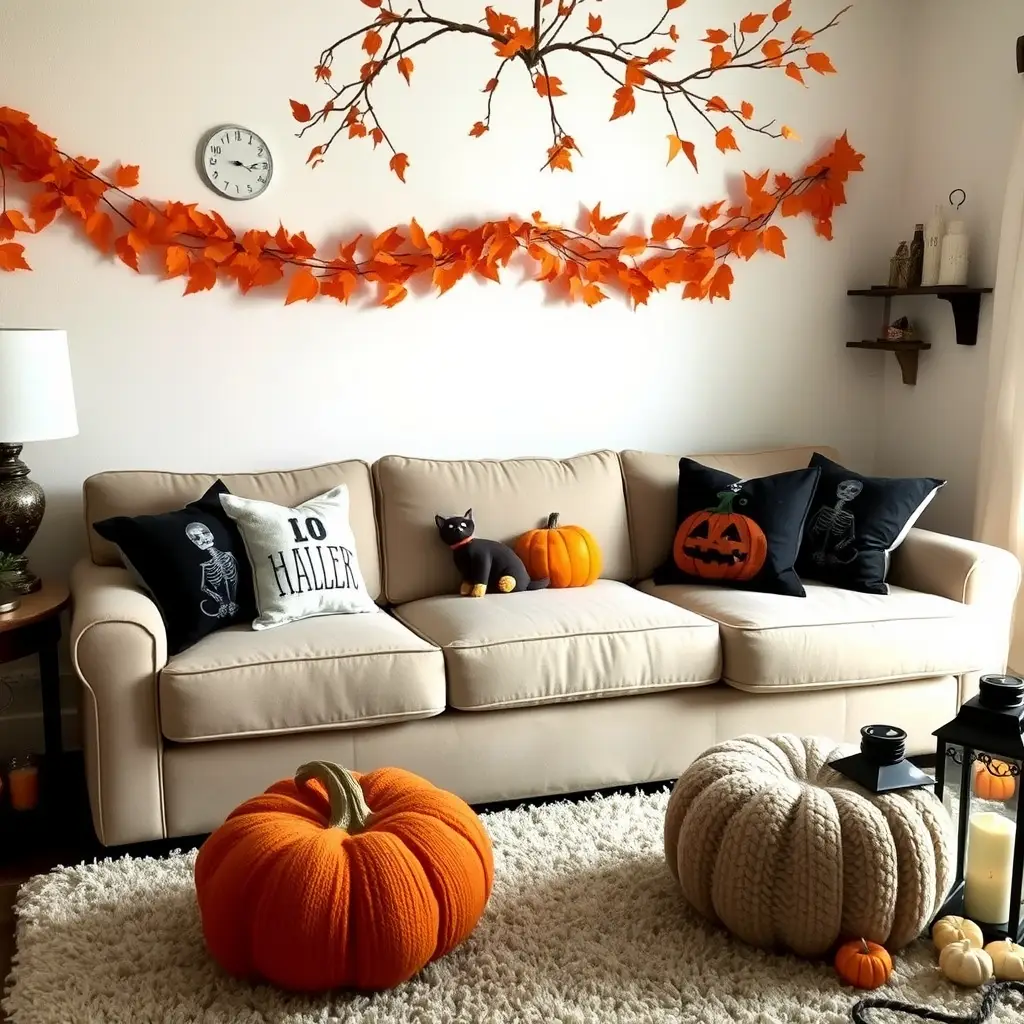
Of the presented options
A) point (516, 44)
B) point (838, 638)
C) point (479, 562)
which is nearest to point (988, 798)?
point (838, 638)

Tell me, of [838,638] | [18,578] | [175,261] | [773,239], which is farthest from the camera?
[773,239]

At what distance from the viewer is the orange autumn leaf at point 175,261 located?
324cm

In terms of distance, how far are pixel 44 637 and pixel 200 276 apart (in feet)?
3.77

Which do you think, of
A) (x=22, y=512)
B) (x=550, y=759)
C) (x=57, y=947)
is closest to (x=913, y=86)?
(x=550, y=759)

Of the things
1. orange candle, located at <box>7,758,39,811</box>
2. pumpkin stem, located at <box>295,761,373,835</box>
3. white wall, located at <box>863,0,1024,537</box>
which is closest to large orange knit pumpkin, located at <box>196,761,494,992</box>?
pumpkin stem, located at <box>295,761,373,835</box>

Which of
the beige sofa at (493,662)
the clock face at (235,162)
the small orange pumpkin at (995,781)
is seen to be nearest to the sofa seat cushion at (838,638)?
the beige sofa at (493,662)

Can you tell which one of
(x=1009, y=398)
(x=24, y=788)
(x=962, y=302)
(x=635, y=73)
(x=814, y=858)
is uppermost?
(x=635, y=73)

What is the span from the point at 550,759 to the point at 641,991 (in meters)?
0.82

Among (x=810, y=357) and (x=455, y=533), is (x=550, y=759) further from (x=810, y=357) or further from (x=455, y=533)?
(x=810, y=357)

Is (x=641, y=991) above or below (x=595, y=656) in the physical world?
below

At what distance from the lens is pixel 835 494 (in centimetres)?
343

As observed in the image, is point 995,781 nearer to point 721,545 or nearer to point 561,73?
point 721,545

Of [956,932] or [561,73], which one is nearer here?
[956,932]

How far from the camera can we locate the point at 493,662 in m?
2.72
